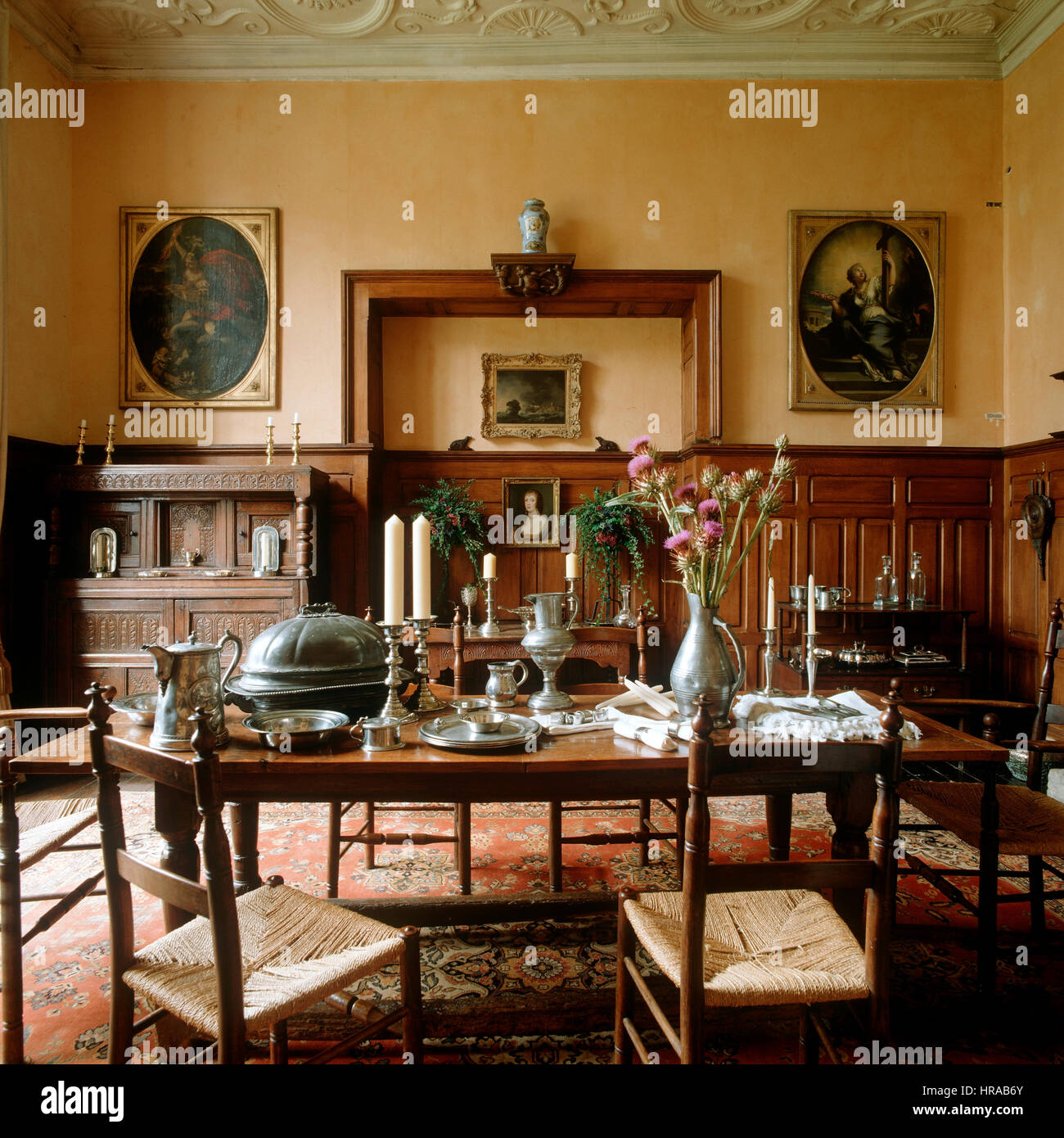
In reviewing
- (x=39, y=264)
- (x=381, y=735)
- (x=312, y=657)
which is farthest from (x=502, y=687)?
(x=39, y=264)

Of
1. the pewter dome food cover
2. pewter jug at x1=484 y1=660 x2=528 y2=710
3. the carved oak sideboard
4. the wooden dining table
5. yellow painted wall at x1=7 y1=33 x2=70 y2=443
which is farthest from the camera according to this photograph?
yellow painted wall at x1=7 y1=33 x2=70 y2=443

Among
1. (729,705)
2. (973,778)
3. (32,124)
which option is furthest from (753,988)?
(32,124)

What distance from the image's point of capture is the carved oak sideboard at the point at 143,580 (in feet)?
14.8

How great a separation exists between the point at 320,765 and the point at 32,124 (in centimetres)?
544

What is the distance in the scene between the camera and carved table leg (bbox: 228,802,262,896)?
91.7 inches

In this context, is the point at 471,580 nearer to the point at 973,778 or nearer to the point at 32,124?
the point at 973,778

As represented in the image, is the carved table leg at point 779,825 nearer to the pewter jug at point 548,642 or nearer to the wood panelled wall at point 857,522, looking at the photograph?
the pewter jug at point 548,642

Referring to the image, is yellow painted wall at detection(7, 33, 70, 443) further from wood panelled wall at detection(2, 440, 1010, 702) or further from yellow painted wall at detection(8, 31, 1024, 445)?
wood panelled wall at detection(2, 440, 1010, 702)

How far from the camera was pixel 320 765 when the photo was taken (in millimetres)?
1734

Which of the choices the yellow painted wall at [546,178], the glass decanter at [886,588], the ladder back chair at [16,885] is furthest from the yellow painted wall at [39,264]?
the glass decanter at [886,588]

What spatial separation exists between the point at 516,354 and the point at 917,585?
11.4 ft

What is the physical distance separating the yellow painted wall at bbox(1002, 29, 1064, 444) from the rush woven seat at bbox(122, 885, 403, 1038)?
202 inches

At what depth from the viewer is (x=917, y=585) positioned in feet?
16.5

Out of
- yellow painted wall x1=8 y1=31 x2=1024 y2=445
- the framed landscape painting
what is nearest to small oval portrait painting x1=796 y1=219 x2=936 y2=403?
yellow painted wall x1=8 y1=31 x2=1024 y2=445
